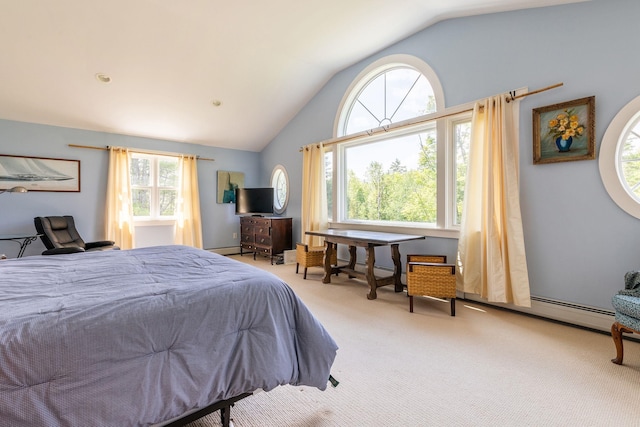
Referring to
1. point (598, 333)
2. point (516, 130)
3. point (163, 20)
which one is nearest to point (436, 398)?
point (598, 333)

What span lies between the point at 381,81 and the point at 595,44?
2.32m

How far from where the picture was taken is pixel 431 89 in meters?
3.67

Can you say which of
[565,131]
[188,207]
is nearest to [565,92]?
[565,131]

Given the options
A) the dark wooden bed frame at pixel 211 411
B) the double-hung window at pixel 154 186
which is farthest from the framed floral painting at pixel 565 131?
the double-hung window at pixel 154 186

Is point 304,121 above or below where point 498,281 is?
above

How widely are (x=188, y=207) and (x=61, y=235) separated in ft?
6.32

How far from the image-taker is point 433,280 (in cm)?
288

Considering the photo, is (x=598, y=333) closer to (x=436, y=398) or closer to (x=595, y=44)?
(x=436, y=398)

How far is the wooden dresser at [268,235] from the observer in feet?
18.0

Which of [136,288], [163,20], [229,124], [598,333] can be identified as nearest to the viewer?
[136,288]

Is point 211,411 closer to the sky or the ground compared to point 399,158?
closer to the ground

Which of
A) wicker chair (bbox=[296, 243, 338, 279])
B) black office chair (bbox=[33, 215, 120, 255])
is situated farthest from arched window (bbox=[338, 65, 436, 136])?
black office chair (bbox=[33, 215, 120, 255])

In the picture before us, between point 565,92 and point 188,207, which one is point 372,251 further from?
point 188,207

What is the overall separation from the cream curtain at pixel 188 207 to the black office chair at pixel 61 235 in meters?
1.51
